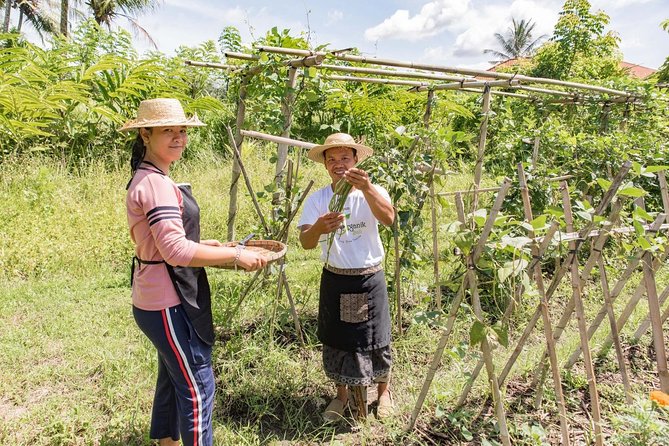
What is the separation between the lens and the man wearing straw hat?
2.23 meters

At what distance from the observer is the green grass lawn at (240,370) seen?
2188 millimetres

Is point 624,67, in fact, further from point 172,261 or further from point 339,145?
point 172,261

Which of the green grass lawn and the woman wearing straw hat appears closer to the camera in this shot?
the woman wearing straw hat

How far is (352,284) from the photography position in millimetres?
2246

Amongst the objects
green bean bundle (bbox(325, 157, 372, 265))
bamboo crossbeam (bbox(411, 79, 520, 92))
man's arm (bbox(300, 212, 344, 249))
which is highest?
bamboo crossbeam (bbox(411, 79, 520, 92))

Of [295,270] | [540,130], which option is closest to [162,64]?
[295,270]

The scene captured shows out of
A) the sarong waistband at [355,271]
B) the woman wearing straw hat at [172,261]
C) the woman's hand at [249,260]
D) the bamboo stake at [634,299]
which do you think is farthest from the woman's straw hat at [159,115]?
the bamboo stake at [634,299]

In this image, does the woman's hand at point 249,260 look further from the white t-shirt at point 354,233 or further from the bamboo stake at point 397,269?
the bamboo stake at point 397,269

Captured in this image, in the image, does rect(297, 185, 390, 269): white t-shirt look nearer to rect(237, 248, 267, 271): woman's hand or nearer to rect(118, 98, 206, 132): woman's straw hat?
rect(237, 248, 267, 271): woman's hand

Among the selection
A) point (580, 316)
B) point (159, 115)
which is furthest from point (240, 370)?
point (580, 316)

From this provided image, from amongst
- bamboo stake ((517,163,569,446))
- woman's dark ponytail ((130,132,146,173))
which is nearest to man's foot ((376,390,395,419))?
bamboo stake ((517,163,569,446))

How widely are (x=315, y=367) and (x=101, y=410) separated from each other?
121 centimetres

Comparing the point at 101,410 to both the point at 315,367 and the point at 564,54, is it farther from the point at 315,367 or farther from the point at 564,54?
the point at 564,54

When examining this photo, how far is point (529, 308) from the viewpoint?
12.1 ft
